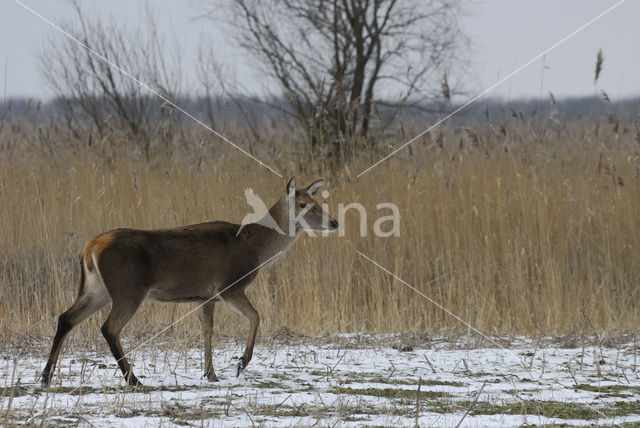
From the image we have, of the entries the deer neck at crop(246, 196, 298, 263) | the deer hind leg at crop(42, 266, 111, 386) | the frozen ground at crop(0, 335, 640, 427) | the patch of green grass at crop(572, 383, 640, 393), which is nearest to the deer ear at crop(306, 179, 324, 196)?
the deer neck at crop(246, 196, 298, 263)

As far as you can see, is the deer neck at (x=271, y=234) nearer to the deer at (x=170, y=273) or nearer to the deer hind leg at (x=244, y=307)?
the deer at (x=170, y=273)

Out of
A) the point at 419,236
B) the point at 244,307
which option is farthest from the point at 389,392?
the point at 419,236

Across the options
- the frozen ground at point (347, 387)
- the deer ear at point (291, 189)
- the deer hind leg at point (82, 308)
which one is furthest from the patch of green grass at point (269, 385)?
the deer ear at point (291, 189)

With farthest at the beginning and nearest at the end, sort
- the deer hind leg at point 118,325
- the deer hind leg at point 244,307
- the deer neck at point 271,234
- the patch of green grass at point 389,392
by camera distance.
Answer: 1. the deer neck at point 271,234
2. the deer hind leg at point 244,307
3. the deer hind leg at point 118,325
4. the patch of green grass at point 389,392

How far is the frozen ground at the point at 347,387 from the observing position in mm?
4445

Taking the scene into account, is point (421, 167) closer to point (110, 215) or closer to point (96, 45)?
point (110, 215)

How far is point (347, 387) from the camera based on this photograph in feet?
17.5

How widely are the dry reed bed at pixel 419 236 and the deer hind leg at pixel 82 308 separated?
2112 millimetres

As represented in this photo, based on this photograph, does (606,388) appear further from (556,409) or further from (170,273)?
(170,273)

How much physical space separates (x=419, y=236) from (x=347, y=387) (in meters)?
4.33

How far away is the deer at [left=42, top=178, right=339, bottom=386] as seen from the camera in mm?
5273

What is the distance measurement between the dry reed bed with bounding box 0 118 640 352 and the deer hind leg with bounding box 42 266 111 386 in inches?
83.1

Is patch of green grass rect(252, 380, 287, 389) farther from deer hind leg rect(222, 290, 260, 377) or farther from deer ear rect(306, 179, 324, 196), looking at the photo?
deer ear rect(306, 179, 324, 196)

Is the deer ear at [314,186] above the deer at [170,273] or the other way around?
above
